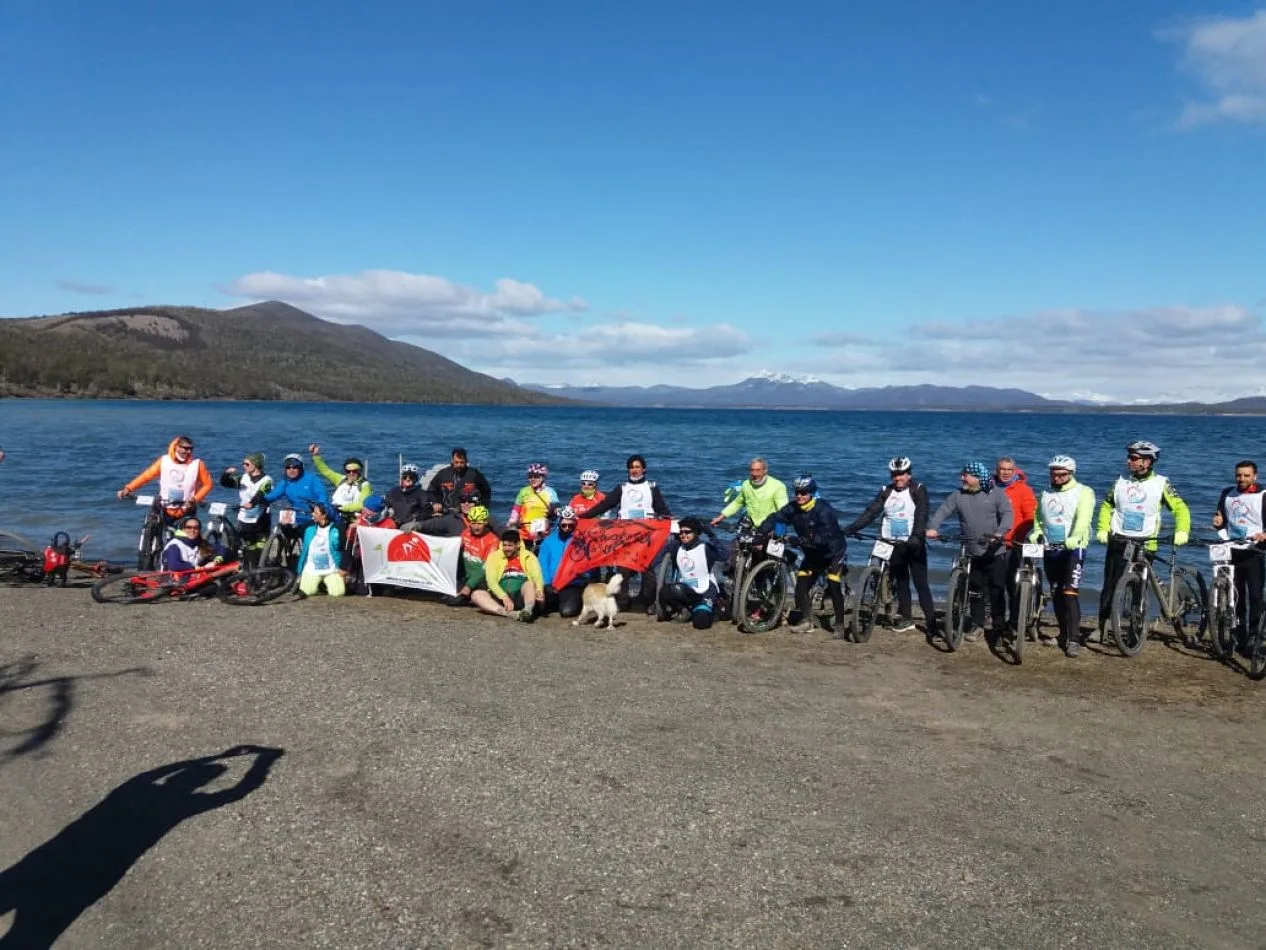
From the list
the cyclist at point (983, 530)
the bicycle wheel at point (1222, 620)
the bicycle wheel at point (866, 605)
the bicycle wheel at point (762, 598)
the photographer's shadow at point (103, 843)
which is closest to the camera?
the photographer's shadow at point (103, 843)

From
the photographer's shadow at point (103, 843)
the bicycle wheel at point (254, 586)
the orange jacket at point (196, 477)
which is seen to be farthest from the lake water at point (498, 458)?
the photographer's shadow at point (103, 843)

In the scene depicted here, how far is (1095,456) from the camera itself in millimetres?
63438

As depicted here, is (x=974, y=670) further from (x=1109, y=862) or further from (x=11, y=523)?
(x=11, y=523)

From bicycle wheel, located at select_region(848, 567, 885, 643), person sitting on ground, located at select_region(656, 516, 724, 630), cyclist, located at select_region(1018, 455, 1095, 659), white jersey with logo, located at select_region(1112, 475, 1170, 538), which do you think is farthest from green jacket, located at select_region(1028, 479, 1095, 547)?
person sitting on ground, located at select_region(656, 516, 724, 630)

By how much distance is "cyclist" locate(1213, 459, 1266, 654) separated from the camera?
30.8ft

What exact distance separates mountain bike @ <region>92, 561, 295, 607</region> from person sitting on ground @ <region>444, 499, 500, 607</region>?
7.29 feet

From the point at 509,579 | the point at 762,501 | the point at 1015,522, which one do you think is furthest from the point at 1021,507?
the point at 509,579

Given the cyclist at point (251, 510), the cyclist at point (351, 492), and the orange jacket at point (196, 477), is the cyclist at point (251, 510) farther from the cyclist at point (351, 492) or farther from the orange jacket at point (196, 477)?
the cyclist at point (351, 492)

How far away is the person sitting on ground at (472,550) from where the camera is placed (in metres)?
11.5

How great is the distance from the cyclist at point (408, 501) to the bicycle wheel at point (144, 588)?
2901mm

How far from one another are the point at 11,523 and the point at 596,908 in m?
21.9

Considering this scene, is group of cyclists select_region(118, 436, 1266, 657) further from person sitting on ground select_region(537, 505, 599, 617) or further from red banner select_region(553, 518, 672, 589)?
red banner select_region(553, 518, 672, 589)

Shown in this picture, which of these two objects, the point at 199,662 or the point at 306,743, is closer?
the point at 306,743

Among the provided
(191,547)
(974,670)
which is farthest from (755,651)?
(191,547)
